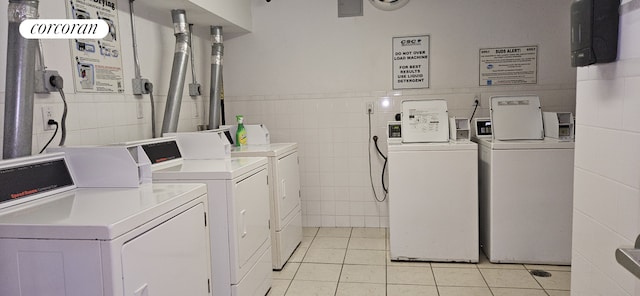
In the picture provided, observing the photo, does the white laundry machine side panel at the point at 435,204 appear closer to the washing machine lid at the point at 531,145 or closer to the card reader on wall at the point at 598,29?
the washing machine lid at the point at 531,145

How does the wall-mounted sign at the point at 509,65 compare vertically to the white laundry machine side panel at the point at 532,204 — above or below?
above

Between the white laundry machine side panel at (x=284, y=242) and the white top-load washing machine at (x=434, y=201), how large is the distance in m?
0.84

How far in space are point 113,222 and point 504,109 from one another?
316cm

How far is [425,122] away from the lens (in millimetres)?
3609

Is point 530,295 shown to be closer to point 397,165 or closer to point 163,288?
point 397,165

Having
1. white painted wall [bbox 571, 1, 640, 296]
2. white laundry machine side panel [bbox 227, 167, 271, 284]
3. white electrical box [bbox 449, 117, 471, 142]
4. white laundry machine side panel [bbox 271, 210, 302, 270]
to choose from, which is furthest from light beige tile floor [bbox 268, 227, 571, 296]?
white painted wall [bbox 571, 1, 640, 296]

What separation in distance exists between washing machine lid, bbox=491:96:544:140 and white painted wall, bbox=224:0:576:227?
494mm

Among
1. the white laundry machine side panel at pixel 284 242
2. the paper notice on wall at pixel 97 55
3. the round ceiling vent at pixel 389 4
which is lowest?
the white laundry machine side panel at pixel 284 242

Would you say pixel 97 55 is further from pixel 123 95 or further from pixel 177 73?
pixel 177 73

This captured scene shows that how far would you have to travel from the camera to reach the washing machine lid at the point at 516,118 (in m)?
3.46

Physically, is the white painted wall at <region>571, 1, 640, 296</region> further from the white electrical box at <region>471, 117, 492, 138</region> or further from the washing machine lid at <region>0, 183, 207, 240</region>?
the white electrical box at <region>471, 117, 492, 138</region>

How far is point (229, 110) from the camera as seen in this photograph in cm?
453

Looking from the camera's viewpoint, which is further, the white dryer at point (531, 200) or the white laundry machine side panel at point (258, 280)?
the white dryer at point (531, 200)

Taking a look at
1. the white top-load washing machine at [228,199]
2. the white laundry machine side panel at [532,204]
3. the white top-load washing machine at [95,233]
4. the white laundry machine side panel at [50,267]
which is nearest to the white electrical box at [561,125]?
the white laundry machine side panel at [532,204]
